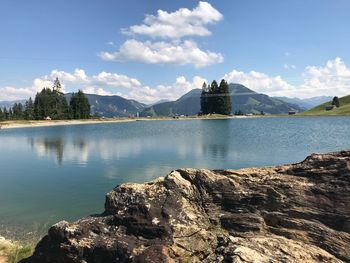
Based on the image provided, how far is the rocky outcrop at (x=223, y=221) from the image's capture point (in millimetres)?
9469

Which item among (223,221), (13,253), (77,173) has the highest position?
(223,221)

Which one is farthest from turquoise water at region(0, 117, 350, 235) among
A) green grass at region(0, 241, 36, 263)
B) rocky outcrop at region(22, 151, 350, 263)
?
rocky outcrop at region(22, 151, 350, 263)

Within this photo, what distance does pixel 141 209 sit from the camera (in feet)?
35.1

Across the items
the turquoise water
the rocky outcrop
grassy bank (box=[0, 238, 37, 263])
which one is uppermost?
the rocky outcrop

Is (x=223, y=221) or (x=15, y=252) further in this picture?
(x=15, y=252)

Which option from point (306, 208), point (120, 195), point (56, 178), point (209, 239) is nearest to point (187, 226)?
point (209, 239)

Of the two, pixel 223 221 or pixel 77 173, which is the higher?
pixel 223 221

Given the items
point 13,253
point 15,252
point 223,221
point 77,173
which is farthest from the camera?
point 77,173

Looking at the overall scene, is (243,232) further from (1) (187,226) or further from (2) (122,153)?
(2) (122,153)

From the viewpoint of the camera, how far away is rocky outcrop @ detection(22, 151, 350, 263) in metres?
9.47

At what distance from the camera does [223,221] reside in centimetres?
1073

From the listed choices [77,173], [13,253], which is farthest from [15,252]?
[77,173]

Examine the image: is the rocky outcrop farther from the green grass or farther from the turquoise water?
the turquoise water

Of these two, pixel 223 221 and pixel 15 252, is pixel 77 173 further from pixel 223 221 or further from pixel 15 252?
pixel 223 221
